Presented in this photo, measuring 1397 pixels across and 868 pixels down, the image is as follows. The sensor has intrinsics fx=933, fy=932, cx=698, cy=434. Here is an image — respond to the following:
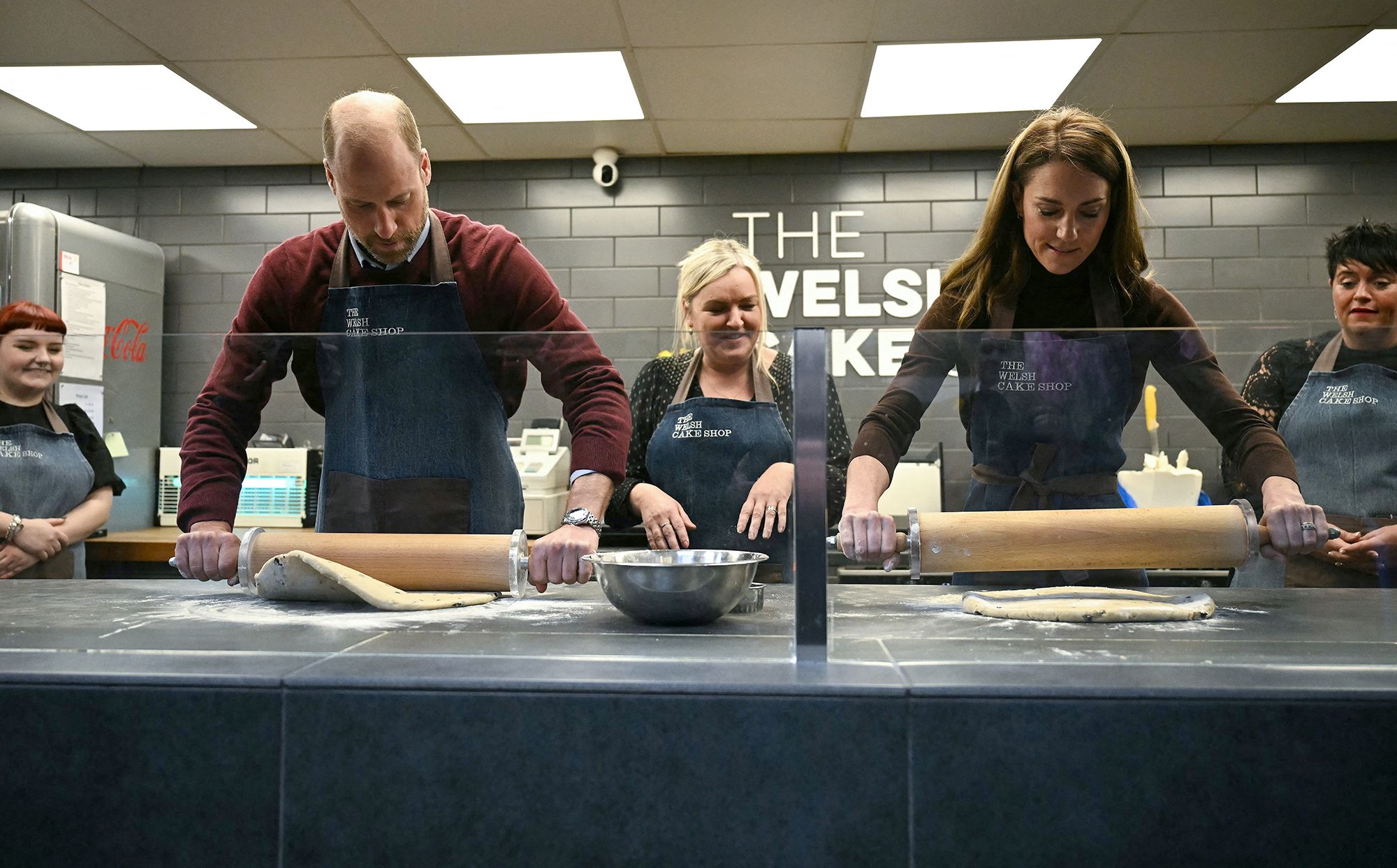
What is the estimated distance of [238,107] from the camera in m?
3.57

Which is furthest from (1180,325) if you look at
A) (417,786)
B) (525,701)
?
(417,786)

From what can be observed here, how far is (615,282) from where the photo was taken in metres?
4.20

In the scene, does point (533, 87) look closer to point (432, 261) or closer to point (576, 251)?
point (576, 251)

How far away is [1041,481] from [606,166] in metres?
3.24

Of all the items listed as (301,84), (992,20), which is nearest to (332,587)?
(992,20)

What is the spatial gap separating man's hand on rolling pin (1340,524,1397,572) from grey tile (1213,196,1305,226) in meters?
3.22

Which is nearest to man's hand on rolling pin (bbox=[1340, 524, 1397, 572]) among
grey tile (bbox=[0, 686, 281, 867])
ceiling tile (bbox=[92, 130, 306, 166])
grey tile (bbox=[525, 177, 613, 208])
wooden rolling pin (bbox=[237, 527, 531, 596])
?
wooden rolling pin (bbox=[237, 527, 531, 596])

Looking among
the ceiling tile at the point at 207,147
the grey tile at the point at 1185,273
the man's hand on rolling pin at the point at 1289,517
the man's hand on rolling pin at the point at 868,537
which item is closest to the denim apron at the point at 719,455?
the man's hand on rolling pin at the point at 868,537

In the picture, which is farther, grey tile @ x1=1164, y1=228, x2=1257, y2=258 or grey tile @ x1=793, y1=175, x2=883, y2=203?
grey tile @ x1=793, y1=175, x2=883, y2=203

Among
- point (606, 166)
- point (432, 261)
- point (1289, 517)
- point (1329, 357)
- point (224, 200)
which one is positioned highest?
point (606, 166)

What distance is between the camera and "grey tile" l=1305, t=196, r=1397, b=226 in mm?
3953

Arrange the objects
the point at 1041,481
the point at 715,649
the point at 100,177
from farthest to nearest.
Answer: the point at 100,177 < the point at 1041,481 < the point at 715,649

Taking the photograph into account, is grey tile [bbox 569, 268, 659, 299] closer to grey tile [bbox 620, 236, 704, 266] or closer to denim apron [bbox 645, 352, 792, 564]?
grey tile [bbox 620, 236, 704, 266]

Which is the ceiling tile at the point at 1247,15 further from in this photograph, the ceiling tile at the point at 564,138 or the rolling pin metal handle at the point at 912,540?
the rolling pin metal handle at the point at 912,540
